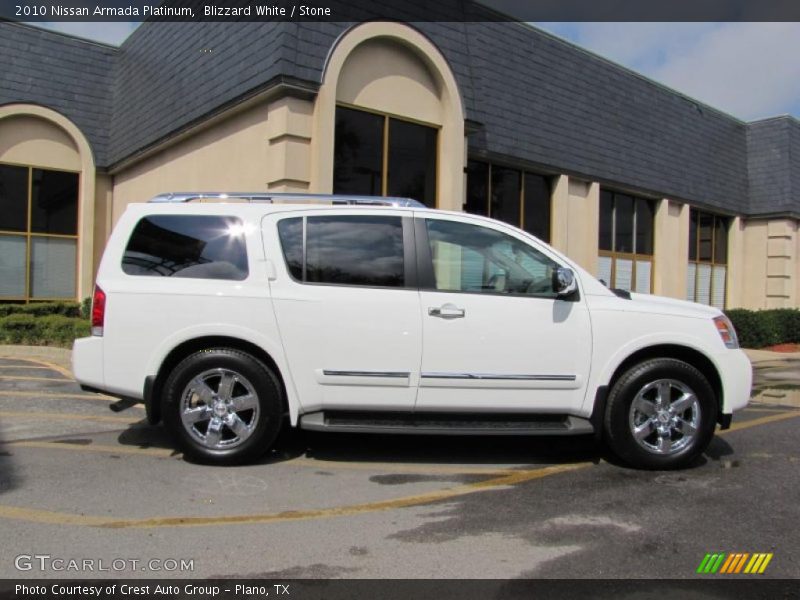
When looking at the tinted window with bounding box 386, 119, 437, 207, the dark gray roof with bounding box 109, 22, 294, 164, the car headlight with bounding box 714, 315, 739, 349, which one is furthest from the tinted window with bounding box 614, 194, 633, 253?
the car headlight with bounding box 714, 315, 739, 349

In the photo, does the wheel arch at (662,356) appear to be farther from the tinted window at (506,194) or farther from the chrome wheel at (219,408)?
the tinted window at (506,194)

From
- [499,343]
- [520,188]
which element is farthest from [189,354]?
[520,188]

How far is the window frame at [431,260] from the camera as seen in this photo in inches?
198

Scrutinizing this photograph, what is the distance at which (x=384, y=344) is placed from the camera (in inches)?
193

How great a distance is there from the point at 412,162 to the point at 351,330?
658 cm

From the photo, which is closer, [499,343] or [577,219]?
[499,343]

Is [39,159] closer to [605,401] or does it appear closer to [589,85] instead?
[589,85]

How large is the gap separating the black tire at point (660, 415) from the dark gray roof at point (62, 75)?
49.4 ft

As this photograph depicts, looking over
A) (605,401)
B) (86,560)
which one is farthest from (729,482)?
(86,560)

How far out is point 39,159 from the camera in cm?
1562

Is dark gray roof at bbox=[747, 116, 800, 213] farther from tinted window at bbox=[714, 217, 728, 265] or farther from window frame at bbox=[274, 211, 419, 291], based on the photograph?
window frame at bbox=[274, 211, 419, 291]

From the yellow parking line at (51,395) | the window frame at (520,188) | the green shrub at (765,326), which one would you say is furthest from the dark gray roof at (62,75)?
the green shrub at (765,326)

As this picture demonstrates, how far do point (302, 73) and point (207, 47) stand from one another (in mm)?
3546

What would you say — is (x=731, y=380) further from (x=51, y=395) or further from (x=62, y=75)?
(x=62, y=75)
